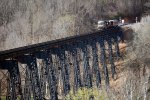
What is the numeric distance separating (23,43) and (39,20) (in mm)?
6421

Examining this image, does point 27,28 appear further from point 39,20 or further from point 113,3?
point 113,3

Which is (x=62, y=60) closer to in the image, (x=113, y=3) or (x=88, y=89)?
(x=88, y=89)

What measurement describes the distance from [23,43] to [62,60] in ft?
123

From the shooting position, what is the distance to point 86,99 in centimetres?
3259

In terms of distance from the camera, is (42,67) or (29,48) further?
(42,67)

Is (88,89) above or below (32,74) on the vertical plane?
below

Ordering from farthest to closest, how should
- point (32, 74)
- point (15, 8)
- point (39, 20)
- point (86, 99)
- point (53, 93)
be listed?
point (15, 8), point (39, 20), point (86, 99), point (53, 93), point (32, 74)

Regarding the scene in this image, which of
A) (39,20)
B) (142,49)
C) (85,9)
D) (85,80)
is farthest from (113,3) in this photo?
(85,80)

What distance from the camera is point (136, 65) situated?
4056cm

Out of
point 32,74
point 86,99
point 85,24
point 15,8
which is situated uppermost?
point 15,8

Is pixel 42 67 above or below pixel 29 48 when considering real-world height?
below

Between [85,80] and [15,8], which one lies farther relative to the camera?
[15,8]

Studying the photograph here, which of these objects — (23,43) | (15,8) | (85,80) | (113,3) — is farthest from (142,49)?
(15,8)

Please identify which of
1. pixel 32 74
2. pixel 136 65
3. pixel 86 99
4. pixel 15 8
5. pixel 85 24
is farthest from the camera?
pixel 15 8
